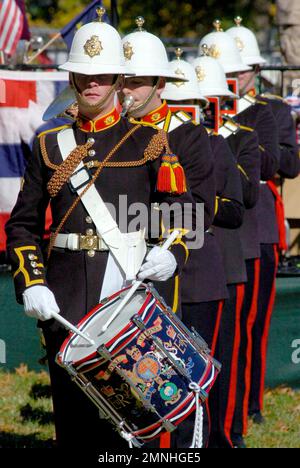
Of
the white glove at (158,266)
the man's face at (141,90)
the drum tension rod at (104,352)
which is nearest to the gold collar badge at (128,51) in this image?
the man's face at (141,90)

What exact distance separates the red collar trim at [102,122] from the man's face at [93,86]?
0.39ft

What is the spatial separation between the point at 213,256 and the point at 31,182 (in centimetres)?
154

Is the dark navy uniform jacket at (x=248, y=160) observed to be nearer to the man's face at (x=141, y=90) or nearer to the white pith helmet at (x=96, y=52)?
the man's face at (x=141, y=90)

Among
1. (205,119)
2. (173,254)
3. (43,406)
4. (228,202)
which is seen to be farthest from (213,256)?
(43,406)

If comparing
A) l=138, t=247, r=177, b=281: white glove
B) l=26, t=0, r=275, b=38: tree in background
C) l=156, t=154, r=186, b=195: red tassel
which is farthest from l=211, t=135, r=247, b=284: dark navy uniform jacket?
l=26, t=0, r=275, b=38: tree in background

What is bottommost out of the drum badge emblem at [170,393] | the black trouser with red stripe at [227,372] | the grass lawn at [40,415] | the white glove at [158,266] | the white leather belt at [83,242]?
the grass lawn at [40,415]

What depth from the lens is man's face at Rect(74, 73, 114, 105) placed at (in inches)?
211

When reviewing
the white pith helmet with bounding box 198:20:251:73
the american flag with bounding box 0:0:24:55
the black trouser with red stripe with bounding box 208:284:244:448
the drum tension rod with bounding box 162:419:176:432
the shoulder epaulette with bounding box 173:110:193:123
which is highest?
the american flag with bounding box 0:0:24:55

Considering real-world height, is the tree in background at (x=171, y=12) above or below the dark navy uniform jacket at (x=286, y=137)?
above

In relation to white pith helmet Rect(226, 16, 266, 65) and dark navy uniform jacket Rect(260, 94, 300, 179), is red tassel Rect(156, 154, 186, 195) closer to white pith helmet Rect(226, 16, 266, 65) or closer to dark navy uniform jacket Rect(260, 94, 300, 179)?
dark navy uniform jacket Rect(260, 94, 300, 179)

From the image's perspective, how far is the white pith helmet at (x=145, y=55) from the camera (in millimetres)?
6070

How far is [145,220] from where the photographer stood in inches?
213

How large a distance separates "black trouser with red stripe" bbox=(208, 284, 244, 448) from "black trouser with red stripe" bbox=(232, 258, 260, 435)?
8.6 inches
